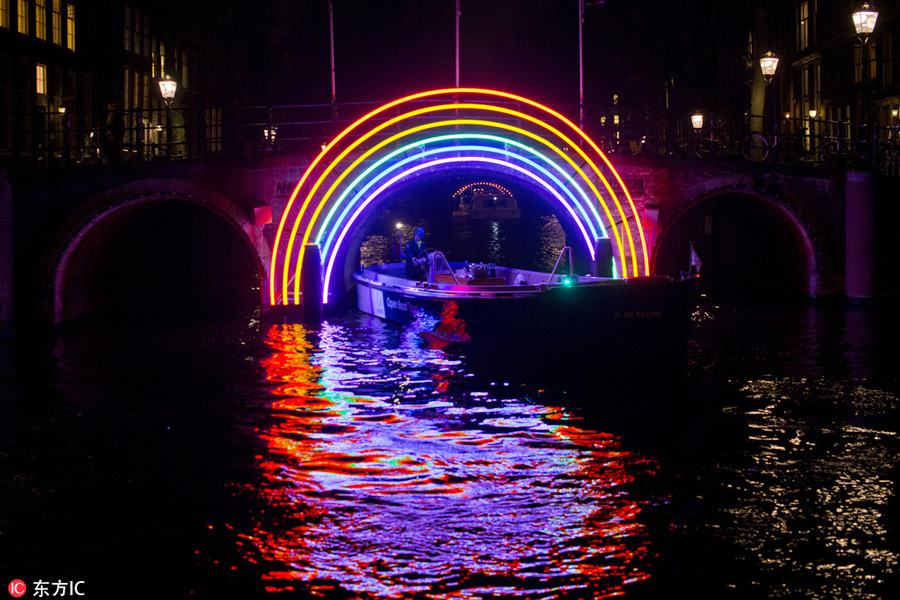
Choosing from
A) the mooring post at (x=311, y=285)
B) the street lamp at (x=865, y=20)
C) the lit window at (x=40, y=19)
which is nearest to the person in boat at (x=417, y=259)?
the mooring post at (x=311, y=285)

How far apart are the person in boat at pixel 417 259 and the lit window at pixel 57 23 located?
14.7 m

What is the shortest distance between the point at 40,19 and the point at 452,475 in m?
24.6

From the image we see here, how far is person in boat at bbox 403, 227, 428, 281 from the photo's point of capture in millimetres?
21688

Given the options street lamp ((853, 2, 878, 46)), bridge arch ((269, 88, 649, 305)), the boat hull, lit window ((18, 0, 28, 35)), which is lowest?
the boat hull

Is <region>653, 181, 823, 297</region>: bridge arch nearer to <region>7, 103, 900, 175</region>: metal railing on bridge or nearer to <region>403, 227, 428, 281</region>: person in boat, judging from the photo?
<region>7, 103, 900, 175</region>: metal railing on bridge

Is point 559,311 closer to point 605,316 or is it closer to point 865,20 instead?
point 605,316

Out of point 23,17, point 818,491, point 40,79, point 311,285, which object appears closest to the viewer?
point 818,491

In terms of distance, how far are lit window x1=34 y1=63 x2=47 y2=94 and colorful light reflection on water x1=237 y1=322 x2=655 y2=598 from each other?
1859cm

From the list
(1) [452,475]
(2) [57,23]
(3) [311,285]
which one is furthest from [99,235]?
(1) [452,475]

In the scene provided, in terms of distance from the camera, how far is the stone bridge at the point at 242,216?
1938cm

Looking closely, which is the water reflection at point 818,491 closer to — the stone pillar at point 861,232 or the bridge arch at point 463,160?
A: the bridge arch at point 463,160

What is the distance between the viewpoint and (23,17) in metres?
26.6

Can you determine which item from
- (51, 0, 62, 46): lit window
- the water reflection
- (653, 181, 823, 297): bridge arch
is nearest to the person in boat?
(653, 181, 823, 297): bridge arch

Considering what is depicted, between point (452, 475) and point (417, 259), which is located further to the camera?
point (417, 259)
